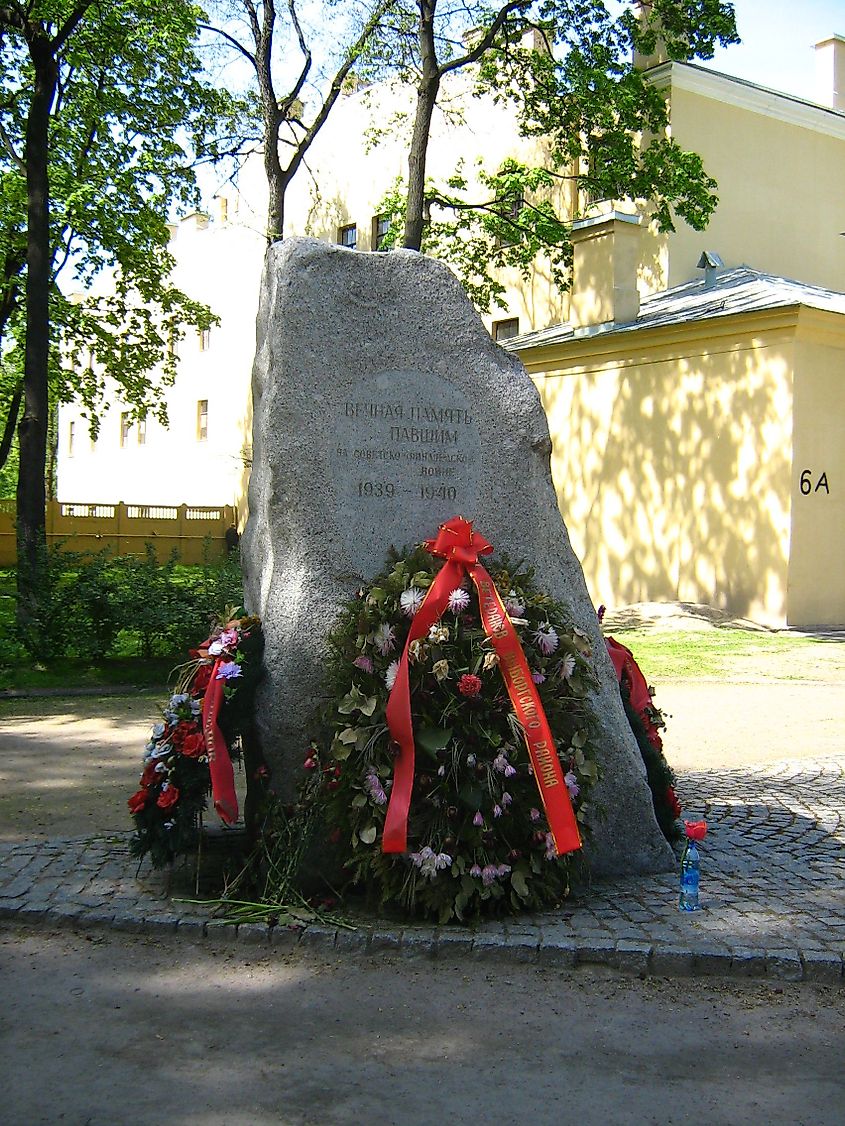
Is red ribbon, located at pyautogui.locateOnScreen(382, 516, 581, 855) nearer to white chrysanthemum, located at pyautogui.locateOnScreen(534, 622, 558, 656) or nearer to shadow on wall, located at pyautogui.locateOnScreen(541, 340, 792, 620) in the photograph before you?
white chrysanthemum, located at pyautogui.locateOnScreen(534, 622, 558, 656)

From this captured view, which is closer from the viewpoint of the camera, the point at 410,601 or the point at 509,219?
the point at 410,601

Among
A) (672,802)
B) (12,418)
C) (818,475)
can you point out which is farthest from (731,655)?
(12,418)

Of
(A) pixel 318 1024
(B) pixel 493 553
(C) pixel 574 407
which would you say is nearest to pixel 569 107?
(C) pixel 574 407

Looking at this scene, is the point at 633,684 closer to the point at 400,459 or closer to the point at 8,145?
A: the point at 400,459

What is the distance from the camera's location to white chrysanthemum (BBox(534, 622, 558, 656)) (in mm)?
4715

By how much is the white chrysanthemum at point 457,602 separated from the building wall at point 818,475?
47.5ft

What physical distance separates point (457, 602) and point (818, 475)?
590 inches

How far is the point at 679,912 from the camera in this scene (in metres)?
4.55

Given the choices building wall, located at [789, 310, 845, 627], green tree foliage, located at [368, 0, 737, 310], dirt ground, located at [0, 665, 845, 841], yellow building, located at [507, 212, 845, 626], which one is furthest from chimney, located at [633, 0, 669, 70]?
dirt ground, located at [0, 665, 845, 841]

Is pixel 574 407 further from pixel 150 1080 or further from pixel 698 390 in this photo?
pixel 150 1080

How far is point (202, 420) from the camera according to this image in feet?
125

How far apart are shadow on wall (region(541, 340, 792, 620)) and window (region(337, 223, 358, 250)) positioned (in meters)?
10.3

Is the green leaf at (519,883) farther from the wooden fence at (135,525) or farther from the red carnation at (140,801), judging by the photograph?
the wooden fence at (135,525)

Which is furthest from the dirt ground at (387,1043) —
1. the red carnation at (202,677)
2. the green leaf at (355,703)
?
the red carnation at (202,677)
